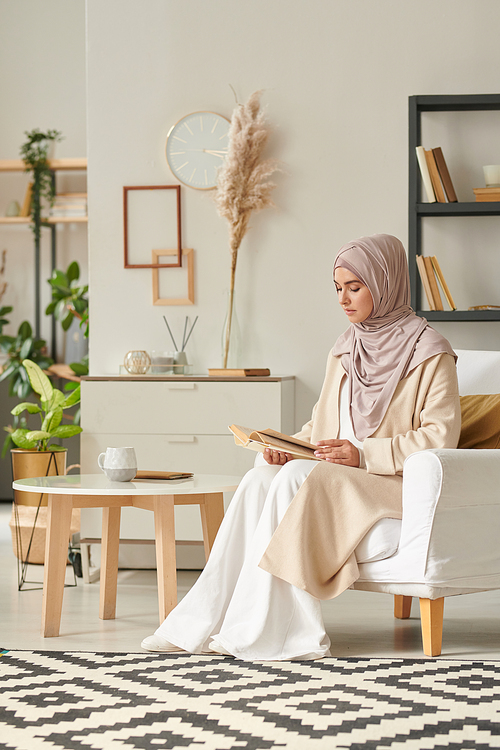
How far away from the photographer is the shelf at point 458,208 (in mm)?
3369

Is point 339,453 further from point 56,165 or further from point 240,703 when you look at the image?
point 56,165

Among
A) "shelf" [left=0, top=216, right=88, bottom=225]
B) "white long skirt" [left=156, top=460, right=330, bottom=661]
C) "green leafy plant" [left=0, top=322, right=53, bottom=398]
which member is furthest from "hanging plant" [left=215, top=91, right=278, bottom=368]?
"shelf" [left=0, top=216, right=88, bottom=225]

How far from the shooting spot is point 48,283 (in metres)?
5.62

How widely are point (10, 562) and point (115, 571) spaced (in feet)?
3.50

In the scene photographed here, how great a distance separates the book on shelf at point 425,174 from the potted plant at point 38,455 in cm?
173

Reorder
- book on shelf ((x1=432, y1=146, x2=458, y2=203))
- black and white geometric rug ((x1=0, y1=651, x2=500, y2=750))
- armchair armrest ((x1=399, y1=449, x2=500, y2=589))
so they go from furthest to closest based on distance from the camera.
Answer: book on shelf ((x1=432, y1=146, x2=458, y2=203))
armchair armrest ((x1=399, y1=449, x2=500, y2=589))
black and white geometric rug ((x1=0, y1=651, x2=500, y2=750))

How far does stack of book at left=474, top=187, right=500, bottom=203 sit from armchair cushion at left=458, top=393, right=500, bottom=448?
112 centimetres

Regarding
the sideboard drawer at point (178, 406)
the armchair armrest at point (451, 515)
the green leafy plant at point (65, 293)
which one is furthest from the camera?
the green leafy plant at point (65, 293)

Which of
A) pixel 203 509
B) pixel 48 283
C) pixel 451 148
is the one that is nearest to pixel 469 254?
pixel 451 148

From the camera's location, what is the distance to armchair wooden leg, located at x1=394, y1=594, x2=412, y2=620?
2.81 metres

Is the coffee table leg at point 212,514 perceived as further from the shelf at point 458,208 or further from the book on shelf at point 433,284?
the shelf at point 458,208

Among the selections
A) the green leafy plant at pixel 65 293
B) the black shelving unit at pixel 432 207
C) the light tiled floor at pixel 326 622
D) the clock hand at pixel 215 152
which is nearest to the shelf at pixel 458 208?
the black shelving unit at pixel 432 207

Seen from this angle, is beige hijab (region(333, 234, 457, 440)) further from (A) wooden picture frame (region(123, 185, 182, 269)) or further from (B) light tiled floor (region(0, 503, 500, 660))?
(A) wooden picture frame (region(123, 185, 182, 269))

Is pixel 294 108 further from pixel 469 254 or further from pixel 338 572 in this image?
pixel 338 572
